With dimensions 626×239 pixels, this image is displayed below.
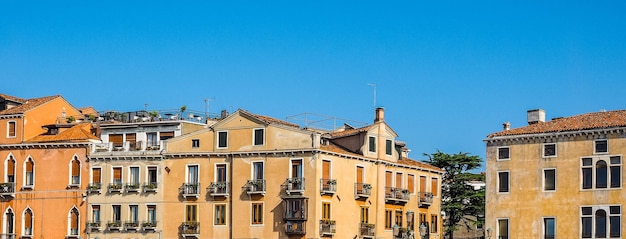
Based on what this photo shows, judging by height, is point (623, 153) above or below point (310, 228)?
above

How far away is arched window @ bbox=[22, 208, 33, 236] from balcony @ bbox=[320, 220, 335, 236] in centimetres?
1710

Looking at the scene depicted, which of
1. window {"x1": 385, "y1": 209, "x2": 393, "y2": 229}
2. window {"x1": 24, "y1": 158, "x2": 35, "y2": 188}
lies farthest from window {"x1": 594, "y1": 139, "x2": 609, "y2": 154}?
window {"x1": 24, "y1": 158, "x2": 35, "y2": 188}

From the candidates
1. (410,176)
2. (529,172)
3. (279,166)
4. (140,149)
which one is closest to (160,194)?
(140,149)

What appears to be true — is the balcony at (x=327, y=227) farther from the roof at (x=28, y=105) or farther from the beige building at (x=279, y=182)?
the roof at (x=28, y=105)

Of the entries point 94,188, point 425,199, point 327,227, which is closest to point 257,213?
point 327,227

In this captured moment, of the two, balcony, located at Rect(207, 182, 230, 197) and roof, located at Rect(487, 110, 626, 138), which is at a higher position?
roof, located at Rect(487, 110, 626, 138)

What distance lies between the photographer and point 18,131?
68938 mm

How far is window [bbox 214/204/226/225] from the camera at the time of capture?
63750 millimetres

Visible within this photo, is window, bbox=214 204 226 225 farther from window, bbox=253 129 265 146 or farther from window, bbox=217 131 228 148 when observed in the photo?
window, bbox=253 129 265 146

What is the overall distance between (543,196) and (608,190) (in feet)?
10.7

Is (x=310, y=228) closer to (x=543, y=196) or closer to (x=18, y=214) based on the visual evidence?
(x=543, y=196)

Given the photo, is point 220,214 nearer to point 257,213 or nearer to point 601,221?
point 257,213

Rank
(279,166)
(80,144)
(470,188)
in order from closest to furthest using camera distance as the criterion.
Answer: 1. (279,166)
2. (80,144)
3. (470,188)

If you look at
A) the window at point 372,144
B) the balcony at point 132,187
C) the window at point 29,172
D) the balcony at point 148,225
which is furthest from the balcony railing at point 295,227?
the window at point 29,172
